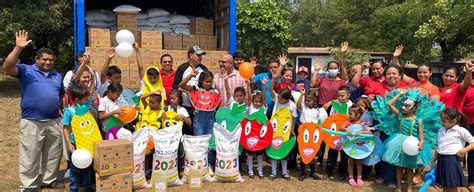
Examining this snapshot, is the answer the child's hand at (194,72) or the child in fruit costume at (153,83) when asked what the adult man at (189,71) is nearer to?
the child's hand at (194,72)

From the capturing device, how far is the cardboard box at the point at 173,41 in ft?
Result: 22.2

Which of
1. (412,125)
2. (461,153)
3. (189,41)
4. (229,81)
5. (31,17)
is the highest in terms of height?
(31,17)

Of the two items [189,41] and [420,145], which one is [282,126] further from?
[189,41]

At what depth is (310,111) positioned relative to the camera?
17.7 ft

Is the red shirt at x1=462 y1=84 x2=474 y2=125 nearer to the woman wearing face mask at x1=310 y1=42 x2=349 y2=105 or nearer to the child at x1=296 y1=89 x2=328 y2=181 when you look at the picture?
the woman wearing face mask at x1=310 y1=42 x2=349 y2=105

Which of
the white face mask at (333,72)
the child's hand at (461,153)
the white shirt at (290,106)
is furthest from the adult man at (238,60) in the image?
the child's hand at (461,153)

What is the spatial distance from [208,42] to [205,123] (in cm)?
241

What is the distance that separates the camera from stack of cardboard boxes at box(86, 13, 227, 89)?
6.17 metres

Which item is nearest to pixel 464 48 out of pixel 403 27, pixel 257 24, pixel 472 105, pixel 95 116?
pixel 403 27

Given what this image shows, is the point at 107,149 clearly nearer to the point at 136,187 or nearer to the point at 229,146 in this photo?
the point at 136,187

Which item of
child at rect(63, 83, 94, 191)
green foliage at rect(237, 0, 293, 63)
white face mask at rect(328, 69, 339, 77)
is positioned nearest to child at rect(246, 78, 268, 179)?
white face mask at rect(328, 69, 339, 77)

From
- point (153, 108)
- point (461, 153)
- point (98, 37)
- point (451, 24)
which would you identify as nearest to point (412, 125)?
point (461, 153)

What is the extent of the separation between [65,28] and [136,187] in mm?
13140

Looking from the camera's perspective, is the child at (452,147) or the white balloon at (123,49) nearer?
the child at (452,147)
